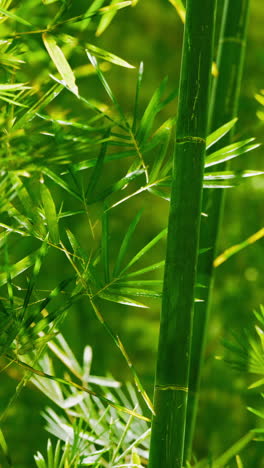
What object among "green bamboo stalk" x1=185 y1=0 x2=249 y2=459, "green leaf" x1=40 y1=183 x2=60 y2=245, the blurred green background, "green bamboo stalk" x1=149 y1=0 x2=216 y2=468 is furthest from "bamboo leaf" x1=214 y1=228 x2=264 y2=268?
the blurred green background

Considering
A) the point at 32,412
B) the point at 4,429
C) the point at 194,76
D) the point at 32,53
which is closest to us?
the point at 194,76

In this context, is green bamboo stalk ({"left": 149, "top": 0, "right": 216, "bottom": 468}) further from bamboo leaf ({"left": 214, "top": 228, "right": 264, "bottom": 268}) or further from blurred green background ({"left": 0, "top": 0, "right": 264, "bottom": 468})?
blurred green background ({"left": 0, "top": 0, "right": 264, "bottom": 468})

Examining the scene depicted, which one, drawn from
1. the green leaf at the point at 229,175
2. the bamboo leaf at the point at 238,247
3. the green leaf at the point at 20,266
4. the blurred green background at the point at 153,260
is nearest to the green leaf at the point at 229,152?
the green leaf at the point at 229,175

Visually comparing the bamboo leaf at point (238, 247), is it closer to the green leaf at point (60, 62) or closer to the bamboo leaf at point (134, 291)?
the bamboo leaf at point (134, 291)

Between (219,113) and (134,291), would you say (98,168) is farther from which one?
(219,113)

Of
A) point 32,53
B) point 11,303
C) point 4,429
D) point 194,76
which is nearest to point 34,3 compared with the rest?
point 32,53

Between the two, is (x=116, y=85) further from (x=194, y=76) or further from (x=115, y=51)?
(x=194, y=76)
